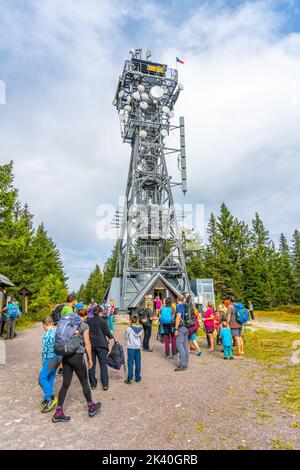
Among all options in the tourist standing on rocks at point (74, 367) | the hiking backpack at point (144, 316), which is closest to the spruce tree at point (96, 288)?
the hiking backpack at point (144, 316)

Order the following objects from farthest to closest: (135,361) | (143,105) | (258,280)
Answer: (258,280) < (143,105) < (135,361)

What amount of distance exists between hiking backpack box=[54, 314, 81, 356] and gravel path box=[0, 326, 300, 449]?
1.23 m

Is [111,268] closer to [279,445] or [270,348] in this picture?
[270,348]

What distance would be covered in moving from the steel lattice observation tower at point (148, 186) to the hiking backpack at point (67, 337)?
19826 millimetres

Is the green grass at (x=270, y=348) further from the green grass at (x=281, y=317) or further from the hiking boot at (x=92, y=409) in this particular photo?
the green grass at (x=281, y=317)

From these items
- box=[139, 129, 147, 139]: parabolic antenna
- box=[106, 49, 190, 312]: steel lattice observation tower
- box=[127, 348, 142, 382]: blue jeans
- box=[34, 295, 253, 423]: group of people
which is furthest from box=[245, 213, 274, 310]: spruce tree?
box=[127, 348, 142, 382]: blue jeans

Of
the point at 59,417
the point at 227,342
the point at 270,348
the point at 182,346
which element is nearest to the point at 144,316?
the point at 182,346

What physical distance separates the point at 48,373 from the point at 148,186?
85.0ft

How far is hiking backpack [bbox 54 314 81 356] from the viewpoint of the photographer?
4629 millimetres

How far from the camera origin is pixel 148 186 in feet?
97.7

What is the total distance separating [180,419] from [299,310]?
34.3 meters
